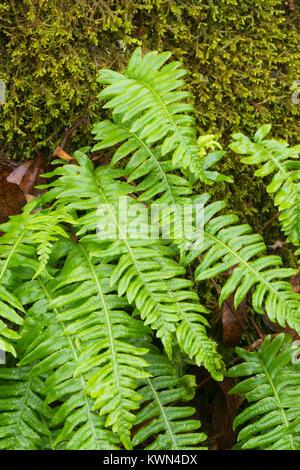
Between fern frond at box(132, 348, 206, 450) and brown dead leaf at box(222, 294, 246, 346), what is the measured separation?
0.96 ft

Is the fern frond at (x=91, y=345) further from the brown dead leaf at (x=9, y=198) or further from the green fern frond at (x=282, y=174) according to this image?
the green fern frond at (x=282, y=174)

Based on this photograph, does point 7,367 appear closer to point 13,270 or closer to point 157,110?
point 13,270

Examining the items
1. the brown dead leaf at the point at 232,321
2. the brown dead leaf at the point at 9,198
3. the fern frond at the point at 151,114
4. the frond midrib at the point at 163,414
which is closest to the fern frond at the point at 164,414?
the frond midrib at the point at 163,414

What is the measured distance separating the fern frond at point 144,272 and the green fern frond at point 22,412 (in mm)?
436

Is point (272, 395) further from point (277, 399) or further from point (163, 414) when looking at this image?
point (163, 414)

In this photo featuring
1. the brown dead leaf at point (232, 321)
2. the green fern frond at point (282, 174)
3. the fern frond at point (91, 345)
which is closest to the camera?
the fern frond at point (91, 345)

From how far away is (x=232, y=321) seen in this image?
6.33 ft

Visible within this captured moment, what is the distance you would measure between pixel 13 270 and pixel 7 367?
0.35m

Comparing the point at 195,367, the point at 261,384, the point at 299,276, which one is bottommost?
the point at 195,367

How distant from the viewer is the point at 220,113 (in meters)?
2.23

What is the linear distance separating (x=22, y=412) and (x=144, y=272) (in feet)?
1.97

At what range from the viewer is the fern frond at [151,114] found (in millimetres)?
1623

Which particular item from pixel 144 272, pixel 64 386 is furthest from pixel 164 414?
pixel 144 272
